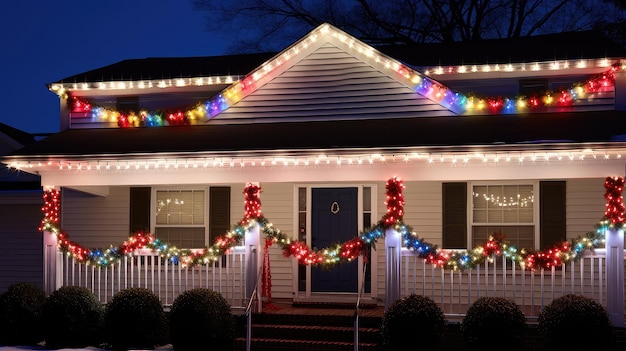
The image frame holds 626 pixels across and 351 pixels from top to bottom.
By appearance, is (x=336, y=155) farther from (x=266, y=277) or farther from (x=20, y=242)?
(x=20, y=242)

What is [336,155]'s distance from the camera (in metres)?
13.0

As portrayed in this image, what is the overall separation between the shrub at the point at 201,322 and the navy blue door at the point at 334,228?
2837 millimetres

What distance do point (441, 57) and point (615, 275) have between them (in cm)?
545

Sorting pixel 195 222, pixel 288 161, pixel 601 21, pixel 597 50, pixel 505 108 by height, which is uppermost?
pixel 601 21

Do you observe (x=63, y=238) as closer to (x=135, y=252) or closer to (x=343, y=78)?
(x=135, y=252)

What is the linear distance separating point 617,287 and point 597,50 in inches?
177

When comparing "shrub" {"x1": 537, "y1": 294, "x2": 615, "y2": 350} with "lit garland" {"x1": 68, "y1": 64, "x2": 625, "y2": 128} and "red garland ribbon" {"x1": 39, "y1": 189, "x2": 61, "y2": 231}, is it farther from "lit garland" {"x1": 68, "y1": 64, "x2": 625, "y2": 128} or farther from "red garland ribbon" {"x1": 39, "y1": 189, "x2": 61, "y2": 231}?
"red garland ribbon" {"x1": 39, "y1": 189, "x2": 61, "y2": 231}

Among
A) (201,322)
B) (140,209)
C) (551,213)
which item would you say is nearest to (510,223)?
(551,213)

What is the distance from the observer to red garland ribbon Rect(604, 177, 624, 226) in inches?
480

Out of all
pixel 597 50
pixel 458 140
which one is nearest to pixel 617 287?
pixel 458 140

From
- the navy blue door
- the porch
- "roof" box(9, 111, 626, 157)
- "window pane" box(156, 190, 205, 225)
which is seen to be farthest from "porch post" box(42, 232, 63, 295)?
the navy blue door

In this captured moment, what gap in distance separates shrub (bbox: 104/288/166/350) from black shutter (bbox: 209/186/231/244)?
8.76 feet

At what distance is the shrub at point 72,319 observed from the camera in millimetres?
13523

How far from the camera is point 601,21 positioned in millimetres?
28062
